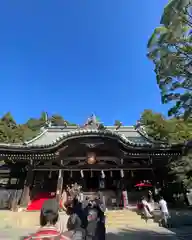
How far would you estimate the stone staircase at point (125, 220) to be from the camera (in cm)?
912

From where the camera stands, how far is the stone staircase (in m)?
9.12

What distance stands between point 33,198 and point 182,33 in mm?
12446

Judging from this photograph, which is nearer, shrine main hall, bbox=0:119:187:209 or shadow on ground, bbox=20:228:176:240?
shadow on ground, bbox=20:228:176:240

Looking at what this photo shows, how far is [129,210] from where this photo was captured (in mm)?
11055

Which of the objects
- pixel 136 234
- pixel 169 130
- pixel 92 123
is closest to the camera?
pixel 136 234

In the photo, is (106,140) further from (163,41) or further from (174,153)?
(163,41)

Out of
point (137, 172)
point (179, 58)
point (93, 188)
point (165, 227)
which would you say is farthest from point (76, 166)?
point (179, 58)

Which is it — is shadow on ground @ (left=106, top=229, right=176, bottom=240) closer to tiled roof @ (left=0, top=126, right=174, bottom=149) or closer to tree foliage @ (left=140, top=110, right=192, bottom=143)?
tiled roof @ (left=0, top=126, right=174, bottom=149)

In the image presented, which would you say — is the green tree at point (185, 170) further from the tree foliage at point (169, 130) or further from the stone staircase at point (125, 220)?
the tree foliage at point (169, 130)

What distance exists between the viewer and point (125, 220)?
9.73 metres

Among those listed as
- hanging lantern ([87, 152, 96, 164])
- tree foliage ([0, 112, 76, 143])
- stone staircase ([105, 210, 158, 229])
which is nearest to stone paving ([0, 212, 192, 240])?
stone staircase ([105, 210, 158, 229])

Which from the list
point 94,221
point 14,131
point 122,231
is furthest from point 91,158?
point 14,131

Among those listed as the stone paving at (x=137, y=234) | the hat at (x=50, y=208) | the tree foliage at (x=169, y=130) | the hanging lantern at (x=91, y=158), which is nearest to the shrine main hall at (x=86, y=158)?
the hanging lantern at (x=91, y=158)

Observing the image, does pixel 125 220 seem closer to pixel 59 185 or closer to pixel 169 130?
pixel 59 185
